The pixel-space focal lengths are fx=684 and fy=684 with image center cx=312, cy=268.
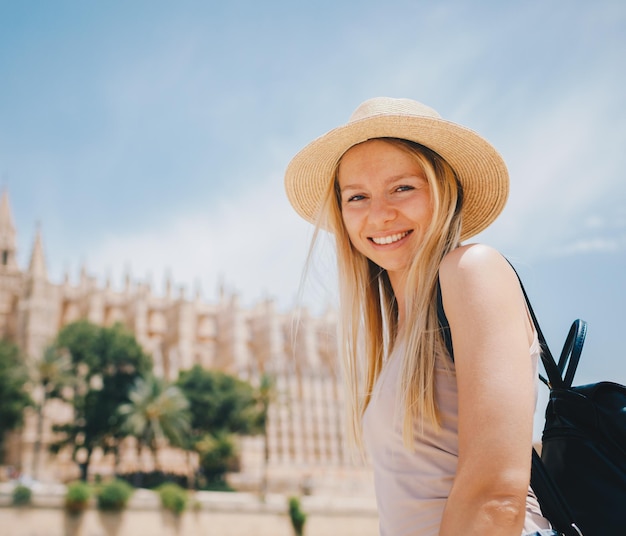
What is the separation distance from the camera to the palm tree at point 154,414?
33.4m

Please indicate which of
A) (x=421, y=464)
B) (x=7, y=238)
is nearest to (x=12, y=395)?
(x=7, y=238)

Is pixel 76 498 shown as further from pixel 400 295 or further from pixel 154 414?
pixel 400 295

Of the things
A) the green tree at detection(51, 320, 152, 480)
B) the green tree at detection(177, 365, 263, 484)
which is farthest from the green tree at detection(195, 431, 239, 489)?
the green tree at detection(51, 320, 152, 480)

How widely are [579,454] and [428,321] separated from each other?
41cm

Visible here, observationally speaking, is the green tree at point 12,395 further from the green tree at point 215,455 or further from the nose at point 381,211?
the nose at point 381,211

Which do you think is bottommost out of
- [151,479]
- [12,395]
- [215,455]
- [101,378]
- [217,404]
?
[151,479]

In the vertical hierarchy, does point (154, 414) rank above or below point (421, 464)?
above

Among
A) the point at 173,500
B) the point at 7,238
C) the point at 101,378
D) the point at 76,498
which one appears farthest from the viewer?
the point at 7,238

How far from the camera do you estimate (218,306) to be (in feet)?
183

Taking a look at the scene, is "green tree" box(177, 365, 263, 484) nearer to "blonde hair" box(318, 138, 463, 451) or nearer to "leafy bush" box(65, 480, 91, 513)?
"leafy bush" box(65, 480, 91, 513)

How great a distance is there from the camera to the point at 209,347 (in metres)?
53.4

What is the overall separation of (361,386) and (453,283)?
690mm

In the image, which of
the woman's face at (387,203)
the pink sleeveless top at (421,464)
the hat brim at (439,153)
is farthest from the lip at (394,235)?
the pink sleeveless top at (421,464)

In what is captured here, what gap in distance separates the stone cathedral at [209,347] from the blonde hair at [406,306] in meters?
36.6
